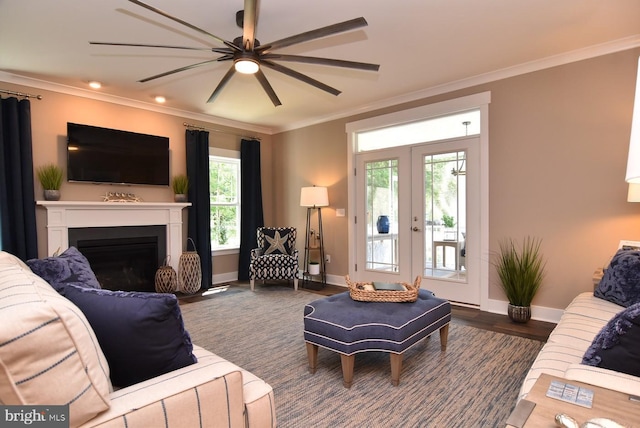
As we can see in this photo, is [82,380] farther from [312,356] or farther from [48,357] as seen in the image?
[312,356]

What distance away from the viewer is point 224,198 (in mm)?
5922

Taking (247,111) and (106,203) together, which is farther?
(247,111)

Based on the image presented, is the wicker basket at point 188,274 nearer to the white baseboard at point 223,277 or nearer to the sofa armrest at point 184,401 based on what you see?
the white baseboard at point 223,277

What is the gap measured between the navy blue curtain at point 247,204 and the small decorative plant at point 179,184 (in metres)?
1.02

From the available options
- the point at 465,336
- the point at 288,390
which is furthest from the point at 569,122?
the point at 288,390

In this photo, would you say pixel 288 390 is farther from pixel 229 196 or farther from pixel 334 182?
pixel 229 196

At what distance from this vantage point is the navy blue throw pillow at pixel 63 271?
1.68 m

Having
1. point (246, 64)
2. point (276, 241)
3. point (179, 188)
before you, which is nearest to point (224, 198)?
point (179, 188)

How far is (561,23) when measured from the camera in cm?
284

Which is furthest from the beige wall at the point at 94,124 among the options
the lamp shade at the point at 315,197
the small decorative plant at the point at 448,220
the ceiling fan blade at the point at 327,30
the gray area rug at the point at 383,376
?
the small decorative plant at the point at 448,220

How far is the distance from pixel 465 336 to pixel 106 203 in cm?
428

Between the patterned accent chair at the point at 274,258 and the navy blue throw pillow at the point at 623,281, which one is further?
the patterned accent chair at the point at 274,258

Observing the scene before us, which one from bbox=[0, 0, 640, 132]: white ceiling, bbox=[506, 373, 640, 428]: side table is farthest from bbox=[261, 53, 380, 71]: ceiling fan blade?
bbox=[506, 373, 640, 428]: side table

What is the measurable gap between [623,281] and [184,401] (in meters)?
2.80
